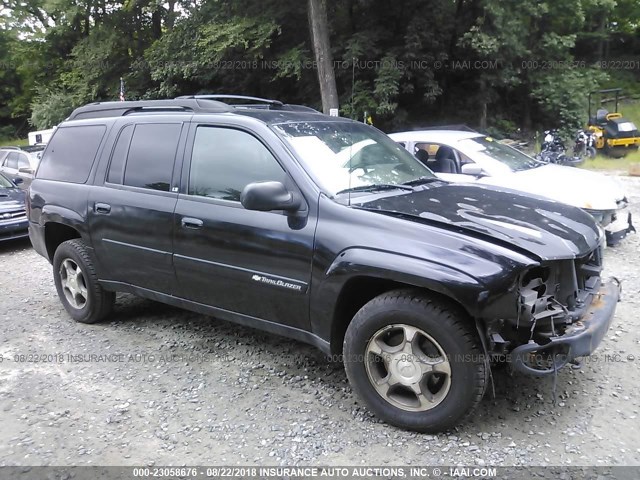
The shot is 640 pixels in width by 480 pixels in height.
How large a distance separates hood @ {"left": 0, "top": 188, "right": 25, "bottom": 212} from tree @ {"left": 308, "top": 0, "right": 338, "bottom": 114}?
9.16 meters

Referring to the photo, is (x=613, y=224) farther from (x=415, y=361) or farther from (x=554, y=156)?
(x=554, y=156)

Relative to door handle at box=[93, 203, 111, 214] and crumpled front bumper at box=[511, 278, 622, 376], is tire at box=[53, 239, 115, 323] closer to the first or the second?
door handle at box=[93, 203, 111, 214]

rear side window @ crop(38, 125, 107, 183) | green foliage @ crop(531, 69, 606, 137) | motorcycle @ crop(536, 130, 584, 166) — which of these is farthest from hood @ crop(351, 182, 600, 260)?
green foliage @ crop(531, 69, 606, 137)

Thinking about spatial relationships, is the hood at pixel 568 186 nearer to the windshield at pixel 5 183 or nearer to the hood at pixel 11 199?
the hood at pixel 11 199

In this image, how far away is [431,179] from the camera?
425 centimetres

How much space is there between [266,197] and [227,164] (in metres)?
0.77

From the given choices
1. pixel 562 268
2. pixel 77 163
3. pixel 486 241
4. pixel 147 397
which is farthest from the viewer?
pixel 77 163

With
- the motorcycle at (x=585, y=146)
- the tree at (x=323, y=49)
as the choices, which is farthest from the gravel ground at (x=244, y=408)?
the motorcycle at (x=585, y=146)

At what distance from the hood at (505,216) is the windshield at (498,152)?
3.59m

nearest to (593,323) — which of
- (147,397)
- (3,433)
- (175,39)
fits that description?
(147,397)

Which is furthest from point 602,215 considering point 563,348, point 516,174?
point 563,348

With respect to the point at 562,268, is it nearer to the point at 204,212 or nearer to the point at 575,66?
the point at 204,212

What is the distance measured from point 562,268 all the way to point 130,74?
2297 centimetres

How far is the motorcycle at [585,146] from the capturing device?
1633 cm
